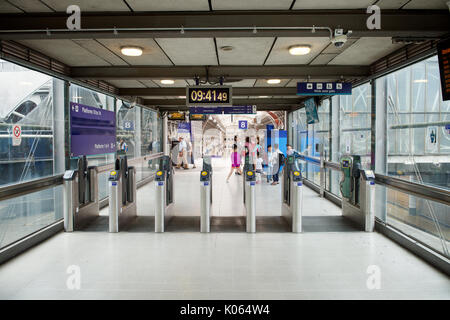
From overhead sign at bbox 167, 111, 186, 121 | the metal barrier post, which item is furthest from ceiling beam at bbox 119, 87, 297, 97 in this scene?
overhead sign at bbox 167, 111, 186, 121

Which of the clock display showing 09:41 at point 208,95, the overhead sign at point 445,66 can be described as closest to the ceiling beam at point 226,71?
the clock display showing 09:41 at point 208,95

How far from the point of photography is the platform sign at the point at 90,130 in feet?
18.6

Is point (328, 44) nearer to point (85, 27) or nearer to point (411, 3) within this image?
point (411, 3)

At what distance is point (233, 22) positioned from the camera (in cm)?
333

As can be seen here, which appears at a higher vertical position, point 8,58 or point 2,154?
point 8,58

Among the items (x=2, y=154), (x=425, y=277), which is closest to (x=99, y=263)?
(x=2, y=154)

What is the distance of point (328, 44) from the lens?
4375mm

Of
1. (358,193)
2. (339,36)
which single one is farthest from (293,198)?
(339,36)

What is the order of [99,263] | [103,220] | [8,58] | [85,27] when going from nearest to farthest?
[85,27] < [99,263] < [8,58] < [103,220]

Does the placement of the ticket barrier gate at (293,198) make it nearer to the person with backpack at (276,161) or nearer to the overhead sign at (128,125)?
the person with backpack at (276,161)

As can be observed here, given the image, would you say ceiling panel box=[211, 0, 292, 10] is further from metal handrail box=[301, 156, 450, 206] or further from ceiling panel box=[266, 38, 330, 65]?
metal handrail box=[301, 156, 450, 206]

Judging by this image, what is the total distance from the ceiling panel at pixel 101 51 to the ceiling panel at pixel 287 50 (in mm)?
2538
